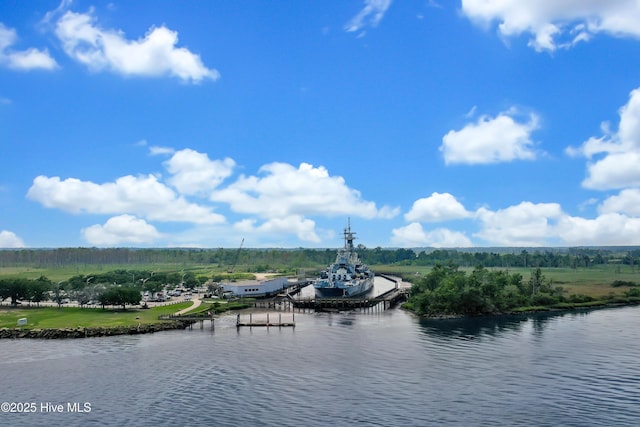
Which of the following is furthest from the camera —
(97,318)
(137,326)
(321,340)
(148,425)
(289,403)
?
(97,318)

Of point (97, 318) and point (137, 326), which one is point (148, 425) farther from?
point (97, 318)

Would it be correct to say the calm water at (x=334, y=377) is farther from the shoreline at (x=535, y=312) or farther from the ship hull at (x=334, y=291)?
the ship hull at (x=334, y=291)

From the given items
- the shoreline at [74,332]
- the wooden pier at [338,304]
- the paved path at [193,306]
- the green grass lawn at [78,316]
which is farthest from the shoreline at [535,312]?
the shoreline at [74,332]

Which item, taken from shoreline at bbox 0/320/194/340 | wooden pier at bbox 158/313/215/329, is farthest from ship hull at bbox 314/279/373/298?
shoreline at bbox 0/320/194/340

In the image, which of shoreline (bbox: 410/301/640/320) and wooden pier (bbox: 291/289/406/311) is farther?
wooden pier (bbox: 291/289/406/311)

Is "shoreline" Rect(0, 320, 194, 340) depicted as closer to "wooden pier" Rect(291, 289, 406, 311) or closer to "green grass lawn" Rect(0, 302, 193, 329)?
"green grass lawn" Rect(0, 302, 193, 329)

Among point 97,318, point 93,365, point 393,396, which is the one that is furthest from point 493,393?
point 97,318
